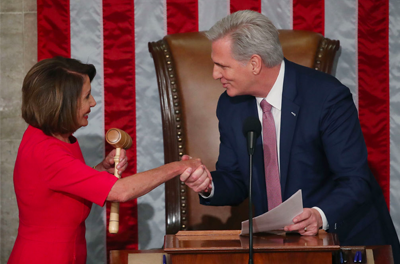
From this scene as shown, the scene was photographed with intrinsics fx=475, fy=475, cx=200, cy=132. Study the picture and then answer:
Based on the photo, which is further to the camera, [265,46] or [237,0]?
[237,0]

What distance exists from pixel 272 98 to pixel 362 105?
1120 millimetres

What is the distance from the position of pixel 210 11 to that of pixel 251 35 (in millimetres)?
1048

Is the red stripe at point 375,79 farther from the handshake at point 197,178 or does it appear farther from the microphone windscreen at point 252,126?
the microphone windscreen at point 252,126

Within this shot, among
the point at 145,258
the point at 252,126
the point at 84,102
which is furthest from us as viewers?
the point at 84,102

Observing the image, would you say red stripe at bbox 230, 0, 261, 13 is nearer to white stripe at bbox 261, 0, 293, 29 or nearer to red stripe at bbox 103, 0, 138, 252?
white stripe at bbox 261, 0, 293, 29

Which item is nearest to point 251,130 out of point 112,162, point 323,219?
point 323,219

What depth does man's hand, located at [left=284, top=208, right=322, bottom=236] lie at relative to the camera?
5.50ft

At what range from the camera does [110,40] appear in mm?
3102

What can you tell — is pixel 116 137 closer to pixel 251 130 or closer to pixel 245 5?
pixel 251 130

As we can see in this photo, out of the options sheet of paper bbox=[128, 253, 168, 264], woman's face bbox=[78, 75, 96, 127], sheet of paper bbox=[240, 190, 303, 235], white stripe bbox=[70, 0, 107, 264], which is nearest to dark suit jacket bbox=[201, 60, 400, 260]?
sheet of paper bbox=[240, 190, 303, 235]

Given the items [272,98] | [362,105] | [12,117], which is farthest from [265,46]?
[12,117]

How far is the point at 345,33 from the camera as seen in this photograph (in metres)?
3.10

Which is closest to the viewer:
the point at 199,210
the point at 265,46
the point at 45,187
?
the point at 45,187

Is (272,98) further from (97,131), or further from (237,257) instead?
(97,131)
